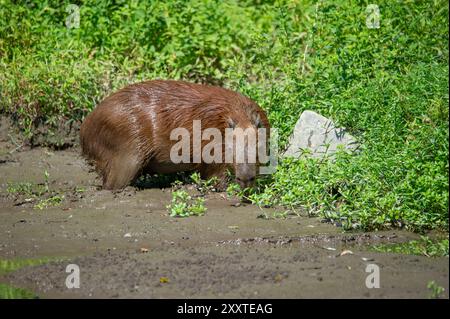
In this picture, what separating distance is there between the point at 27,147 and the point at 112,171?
160 centimetres

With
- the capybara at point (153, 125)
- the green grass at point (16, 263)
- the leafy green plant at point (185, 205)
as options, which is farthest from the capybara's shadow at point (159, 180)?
the green grass at point (16, 263)

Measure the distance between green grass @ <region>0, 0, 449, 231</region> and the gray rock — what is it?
0.44 ft

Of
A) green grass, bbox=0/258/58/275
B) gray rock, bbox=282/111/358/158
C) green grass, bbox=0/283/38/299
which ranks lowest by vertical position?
green grass, bbox=0/283/38/299

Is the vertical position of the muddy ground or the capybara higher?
the capybara

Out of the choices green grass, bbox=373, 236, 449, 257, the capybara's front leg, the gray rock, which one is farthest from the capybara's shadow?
green grass, bbox=373, 236, 449, 257

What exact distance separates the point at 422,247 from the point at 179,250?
67.4 inches

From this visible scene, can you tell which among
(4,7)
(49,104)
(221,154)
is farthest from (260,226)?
(4,7)

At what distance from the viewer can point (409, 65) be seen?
833 centimetres

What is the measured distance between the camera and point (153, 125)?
759cm

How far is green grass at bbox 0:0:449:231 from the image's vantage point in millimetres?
6809

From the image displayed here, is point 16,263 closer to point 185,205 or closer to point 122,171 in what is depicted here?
point 185,205

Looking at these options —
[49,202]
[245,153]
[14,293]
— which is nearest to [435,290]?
[14,293]

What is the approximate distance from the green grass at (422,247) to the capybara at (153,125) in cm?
186

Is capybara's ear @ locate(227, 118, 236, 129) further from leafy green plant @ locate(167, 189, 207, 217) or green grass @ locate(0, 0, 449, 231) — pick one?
leafy green plant @ locate(167, 189, 207, 217)
